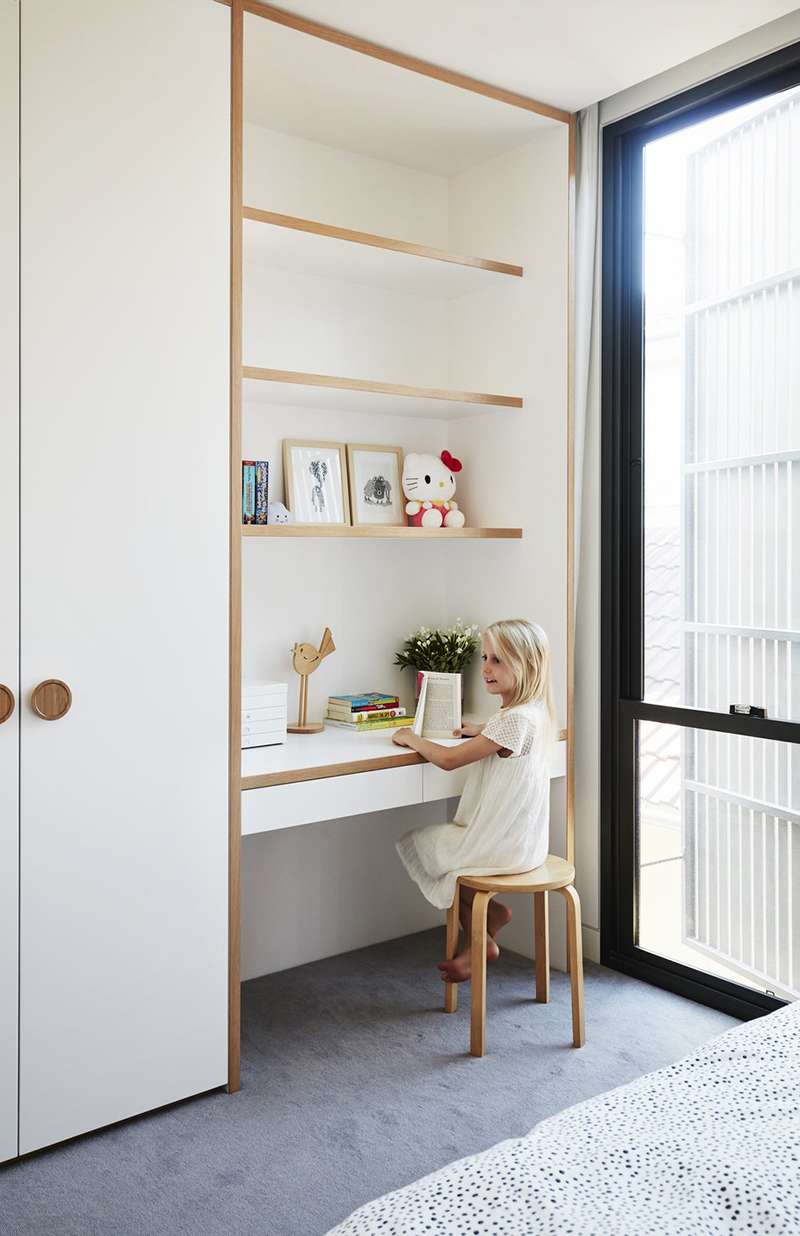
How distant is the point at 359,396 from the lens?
106 inches

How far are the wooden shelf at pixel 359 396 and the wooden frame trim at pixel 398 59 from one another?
31.6 inches

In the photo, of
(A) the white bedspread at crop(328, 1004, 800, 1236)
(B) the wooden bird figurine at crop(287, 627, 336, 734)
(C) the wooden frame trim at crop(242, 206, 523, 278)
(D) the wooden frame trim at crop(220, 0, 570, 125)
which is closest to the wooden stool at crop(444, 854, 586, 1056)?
(B) the wooden bird figurine at crop(287, 627, 336, 734)

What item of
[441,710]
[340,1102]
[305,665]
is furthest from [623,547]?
[340,1102]

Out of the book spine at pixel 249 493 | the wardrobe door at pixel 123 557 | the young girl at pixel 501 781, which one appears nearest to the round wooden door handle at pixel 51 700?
the wardrobe door at pixel 123 557

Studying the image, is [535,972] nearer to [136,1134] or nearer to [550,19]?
[136,1134]

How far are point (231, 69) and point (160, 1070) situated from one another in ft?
7.50

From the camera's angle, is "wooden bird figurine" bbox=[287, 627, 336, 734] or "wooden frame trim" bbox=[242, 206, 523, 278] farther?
"wooden bird figurine" bbox=[287, 627, 336, 734]

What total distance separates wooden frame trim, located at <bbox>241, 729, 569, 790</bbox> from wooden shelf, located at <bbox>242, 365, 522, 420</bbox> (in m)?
0.98

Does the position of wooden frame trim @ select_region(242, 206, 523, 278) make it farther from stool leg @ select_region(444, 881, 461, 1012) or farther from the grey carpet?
the grey carpet

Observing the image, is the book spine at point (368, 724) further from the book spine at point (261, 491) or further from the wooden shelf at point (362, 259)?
the wooden shelf at point (362, 259)

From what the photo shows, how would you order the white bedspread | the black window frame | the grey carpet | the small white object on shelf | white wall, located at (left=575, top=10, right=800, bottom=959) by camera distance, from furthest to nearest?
1. white wall, located at (left=575, top=10, right=800, bottom=959)
2. the black window frame
3. the small white object on shelf
4. the grey carpet
5. the white bedspread

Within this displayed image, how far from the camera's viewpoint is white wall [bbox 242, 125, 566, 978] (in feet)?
9.41

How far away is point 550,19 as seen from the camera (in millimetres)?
2283

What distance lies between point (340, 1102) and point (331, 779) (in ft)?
2.47
